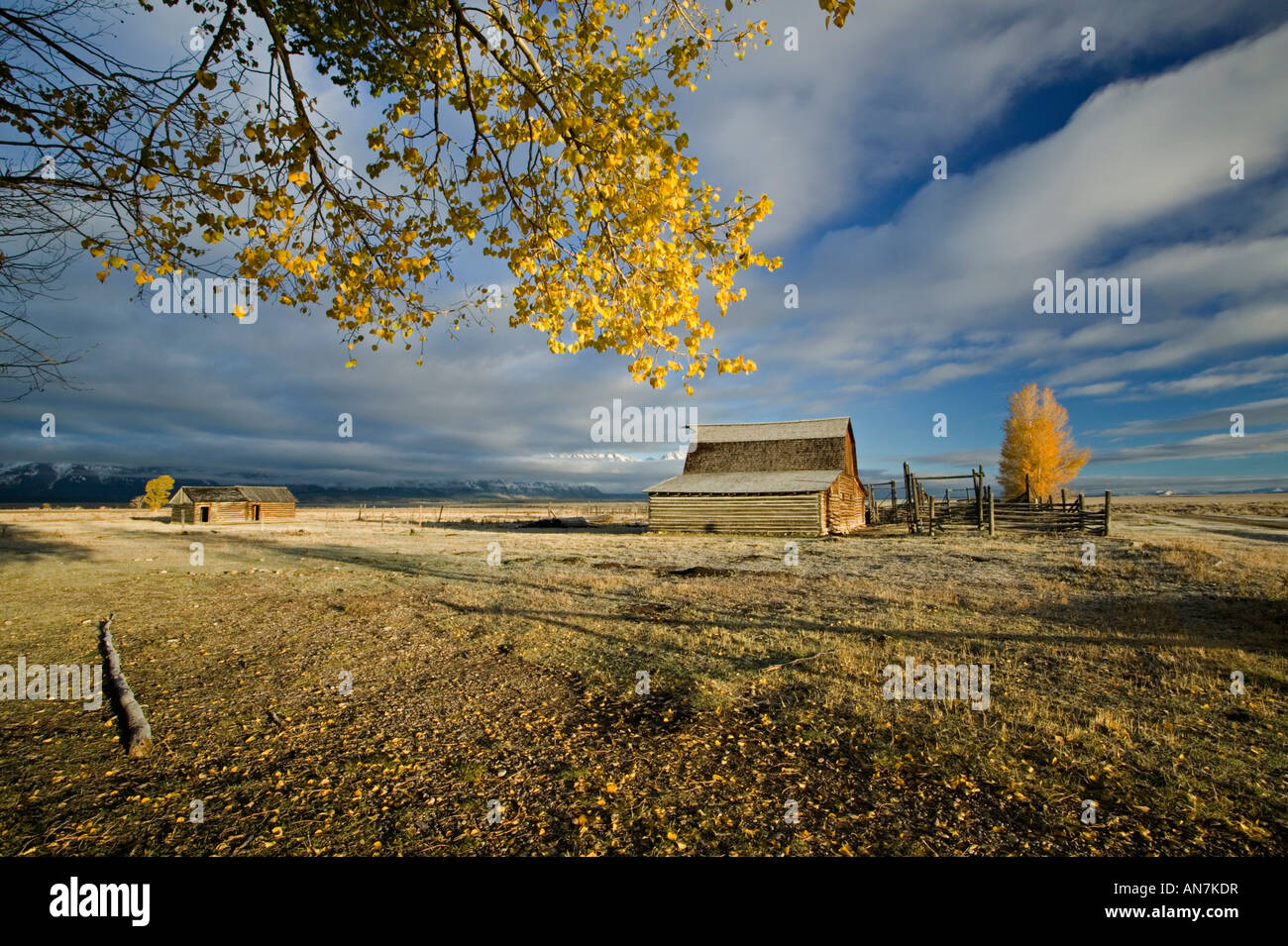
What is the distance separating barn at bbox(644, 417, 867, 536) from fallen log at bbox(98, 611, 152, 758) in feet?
101

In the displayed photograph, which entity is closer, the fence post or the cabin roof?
the fence post

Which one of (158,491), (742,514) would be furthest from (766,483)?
(158,491)

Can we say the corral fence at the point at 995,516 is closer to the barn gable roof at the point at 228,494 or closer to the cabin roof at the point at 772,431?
the cabin roof at the point at 772,431

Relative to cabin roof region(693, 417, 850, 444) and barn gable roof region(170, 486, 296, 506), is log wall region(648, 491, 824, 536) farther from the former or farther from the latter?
barn gable roof region(170, 486, 296, 506)

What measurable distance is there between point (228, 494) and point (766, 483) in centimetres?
5585

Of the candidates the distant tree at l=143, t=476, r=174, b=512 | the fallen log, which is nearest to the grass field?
the fallen log

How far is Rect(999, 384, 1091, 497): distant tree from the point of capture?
58.8 m

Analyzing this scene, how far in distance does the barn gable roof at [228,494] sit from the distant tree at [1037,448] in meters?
76.0

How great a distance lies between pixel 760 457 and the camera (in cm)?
4153

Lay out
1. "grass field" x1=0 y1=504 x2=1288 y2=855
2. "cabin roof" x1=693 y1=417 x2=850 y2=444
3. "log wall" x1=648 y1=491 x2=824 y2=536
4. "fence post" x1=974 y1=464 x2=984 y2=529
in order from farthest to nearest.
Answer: "cabin roof" x1=693 y1=417 x2=850 y2=444
"log wall" x1=648 y1=491 x2=824 y2=536
"fence post" x1=974 y1=464 x2=984 y2=529
"grass field" x1=0 y1=504 x2=1288 y2=855

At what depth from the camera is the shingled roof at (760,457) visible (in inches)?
1480

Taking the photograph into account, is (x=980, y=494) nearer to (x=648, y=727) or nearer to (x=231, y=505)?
(x=648, y=727)

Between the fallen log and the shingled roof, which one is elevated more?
the shingled roof
